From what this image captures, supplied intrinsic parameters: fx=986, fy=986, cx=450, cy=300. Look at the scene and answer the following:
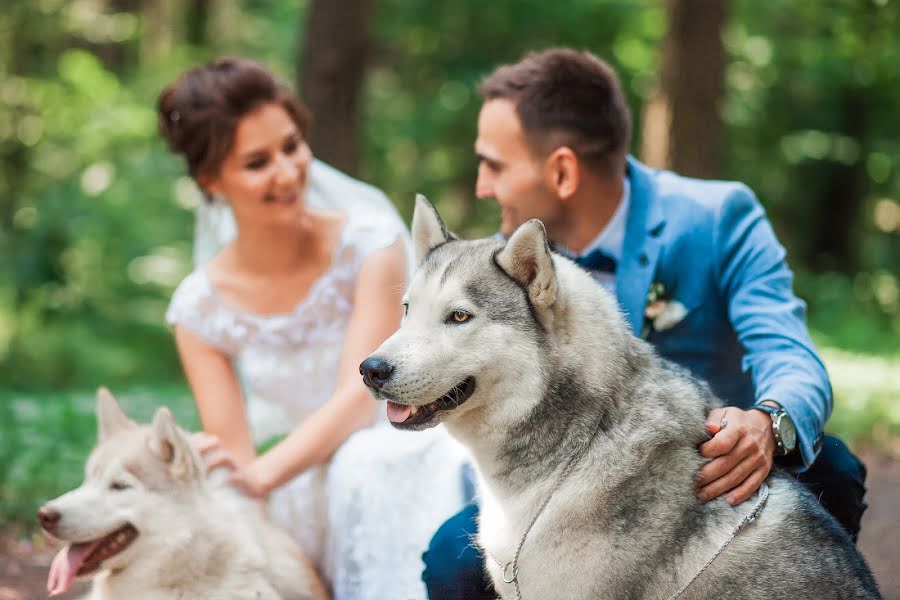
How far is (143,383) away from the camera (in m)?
10.3

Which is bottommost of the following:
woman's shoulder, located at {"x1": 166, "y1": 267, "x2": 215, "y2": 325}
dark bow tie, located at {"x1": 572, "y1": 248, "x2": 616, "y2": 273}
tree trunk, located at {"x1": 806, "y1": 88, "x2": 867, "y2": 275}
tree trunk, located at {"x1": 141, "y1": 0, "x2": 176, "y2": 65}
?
tree trunk, located at {"x1": 806, "y1": 88, "x2": 867, "y2": 275}

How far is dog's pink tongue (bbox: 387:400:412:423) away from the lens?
2785 millimetres

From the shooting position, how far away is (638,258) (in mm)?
3496

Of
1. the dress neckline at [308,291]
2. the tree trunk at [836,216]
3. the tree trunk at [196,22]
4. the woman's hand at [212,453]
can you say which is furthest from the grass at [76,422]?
the tree trunk at [836,216]

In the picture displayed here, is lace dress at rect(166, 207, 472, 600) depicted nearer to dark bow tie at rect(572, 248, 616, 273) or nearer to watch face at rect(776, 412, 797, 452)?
dark bow tie at rect(572, 248, 616, 273)

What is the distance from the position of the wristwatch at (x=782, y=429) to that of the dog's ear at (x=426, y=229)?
3.55 ft

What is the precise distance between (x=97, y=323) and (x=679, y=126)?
6182mm

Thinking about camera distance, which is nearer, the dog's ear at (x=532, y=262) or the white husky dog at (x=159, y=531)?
the dog's ear at (x=532, y=262)

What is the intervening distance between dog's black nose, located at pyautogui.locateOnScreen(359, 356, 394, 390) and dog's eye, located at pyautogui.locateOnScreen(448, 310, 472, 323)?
0.79 feet

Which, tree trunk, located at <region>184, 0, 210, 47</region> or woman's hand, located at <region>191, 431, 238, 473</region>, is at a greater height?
woman's hand, located at <region>191, 431, 238, 473</region>

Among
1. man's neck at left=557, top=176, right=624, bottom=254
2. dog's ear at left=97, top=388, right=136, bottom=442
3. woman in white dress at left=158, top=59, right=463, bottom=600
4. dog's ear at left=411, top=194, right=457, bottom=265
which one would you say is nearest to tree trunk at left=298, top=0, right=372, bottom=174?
woman in white dress at left=158, top=59, right=463, bottom=600

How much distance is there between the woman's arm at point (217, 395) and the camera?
4328 mm

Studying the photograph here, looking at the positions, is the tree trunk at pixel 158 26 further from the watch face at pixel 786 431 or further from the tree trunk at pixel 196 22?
the watch face at pixel 786 431

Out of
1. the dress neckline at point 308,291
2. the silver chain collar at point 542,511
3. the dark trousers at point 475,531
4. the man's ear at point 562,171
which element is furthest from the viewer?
the dress neckline at point 308,291
